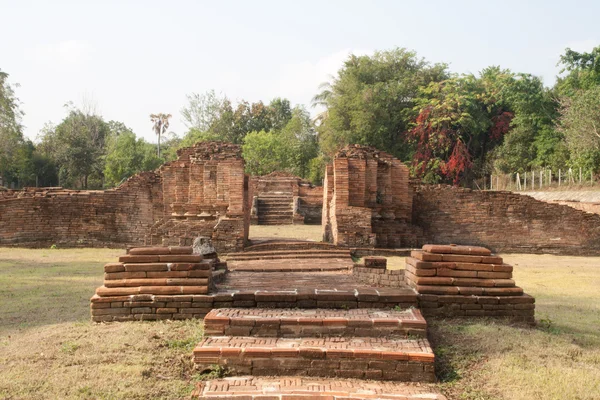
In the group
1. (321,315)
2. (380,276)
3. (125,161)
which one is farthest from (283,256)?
(125,161)

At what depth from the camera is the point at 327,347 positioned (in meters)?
3.93

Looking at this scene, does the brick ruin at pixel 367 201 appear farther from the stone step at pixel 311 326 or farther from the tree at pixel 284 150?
the tree at pixel 284 150

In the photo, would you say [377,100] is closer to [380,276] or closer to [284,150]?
[284,150]

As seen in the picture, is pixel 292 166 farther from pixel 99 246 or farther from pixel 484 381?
pixel 484 381

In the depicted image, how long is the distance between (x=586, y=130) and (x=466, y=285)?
16.5 meters

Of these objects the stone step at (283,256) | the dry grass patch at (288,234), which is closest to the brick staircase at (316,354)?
the stone step at (283,256)

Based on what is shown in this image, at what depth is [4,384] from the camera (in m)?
3.53

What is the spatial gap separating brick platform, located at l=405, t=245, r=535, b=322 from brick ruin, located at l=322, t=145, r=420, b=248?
5787 millimetres

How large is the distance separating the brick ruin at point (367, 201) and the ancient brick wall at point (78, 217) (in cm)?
493

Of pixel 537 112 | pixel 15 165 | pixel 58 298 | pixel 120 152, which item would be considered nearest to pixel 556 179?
pixel 537 112

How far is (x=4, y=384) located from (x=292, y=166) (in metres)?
29.8

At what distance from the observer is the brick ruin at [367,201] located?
36.5 ft

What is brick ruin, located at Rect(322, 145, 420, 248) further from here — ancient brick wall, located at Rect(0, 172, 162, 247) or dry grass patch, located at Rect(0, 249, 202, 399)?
dry grass patch, located at Rect(0, 249, 202, 399)

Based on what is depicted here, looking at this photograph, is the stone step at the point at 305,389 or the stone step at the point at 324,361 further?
the stone step at the point at 324,361
